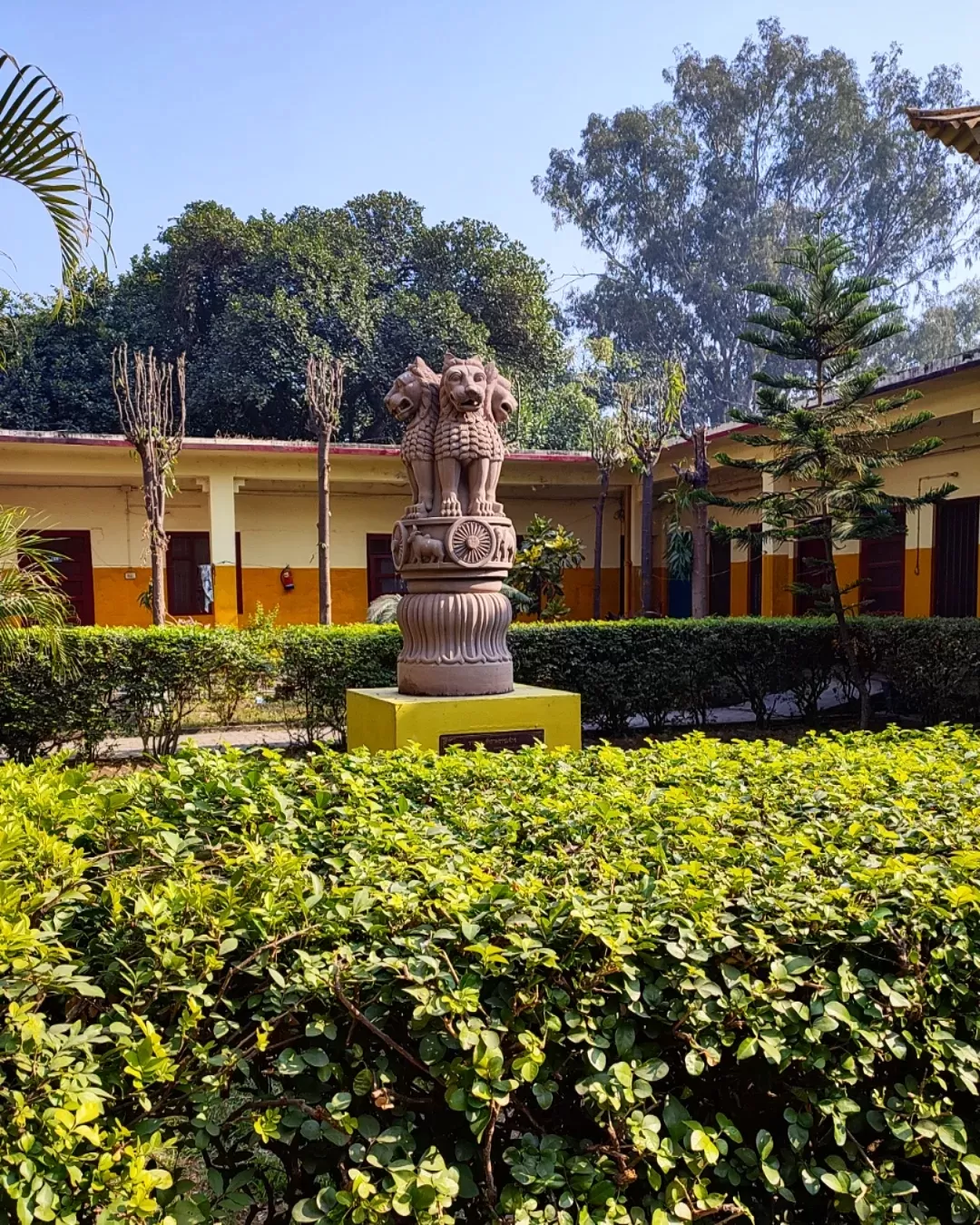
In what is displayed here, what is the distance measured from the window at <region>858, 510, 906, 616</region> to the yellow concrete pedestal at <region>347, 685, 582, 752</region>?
28.6 feet

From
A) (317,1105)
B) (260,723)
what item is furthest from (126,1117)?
(260,723)

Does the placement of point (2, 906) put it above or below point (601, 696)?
above

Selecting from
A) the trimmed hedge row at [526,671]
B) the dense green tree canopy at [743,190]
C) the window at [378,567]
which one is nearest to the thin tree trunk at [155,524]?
the trimmed hedge row at [526,671]

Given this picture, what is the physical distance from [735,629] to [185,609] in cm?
1118

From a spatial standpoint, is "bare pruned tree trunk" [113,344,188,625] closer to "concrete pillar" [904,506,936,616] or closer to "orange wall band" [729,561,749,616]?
"orange wall band" [729,561,749,616]

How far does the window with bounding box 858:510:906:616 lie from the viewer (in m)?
13.7

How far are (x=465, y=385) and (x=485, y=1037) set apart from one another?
18.0 feet

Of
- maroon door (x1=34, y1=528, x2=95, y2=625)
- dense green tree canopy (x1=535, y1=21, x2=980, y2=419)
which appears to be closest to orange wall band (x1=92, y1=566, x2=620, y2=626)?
maroon door (x1=34, y1=528, x2=95, y2=625)

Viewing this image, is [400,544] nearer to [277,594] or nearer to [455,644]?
[455,644]

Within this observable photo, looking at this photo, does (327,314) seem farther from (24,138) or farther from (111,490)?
(24,138)

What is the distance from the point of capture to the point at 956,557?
41.4ft

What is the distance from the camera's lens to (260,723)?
399 inches

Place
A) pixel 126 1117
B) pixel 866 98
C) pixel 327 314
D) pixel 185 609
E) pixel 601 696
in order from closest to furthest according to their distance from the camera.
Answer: pixel 126 1117
pixel 601 696
pixel 185 609
pixel 327 314
pixel 866 98

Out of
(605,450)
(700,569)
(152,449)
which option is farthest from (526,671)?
(605,450)
